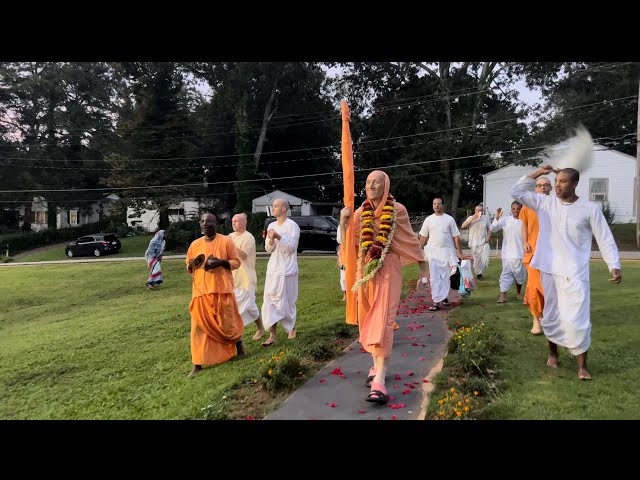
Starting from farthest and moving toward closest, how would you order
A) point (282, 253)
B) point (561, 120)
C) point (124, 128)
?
1. point (124, 128)
2. point (561, 120)
3. point (282, 253)

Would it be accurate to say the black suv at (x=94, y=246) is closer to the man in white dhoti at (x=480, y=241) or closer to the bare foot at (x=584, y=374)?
the man in white dhoti at (x=480, y=241)

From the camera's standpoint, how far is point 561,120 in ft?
79.7

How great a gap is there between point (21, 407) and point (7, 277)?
9.83m

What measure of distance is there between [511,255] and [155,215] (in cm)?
1952

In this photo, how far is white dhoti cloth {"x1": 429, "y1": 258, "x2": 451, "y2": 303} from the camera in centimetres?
845

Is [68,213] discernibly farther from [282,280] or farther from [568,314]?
[568,314]

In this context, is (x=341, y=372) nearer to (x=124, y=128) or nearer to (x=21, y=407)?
(x=21, y=407)

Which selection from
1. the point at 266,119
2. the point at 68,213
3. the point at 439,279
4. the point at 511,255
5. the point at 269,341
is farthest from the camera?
the point at 266,119

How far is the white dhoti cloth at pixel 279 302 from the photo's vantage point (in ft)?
22.3

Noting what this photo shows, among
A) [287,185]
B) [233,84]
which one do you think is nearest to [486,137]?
[287,185]

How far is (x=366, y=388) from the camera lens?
456 cm

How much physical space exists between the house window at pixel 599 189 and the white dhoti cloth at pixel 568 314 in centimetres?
2530

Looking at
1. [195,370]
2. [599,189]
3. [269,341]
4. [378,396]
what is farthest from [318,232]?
[599,189]

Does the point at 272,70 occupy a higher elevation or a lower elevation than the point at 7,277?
higher
